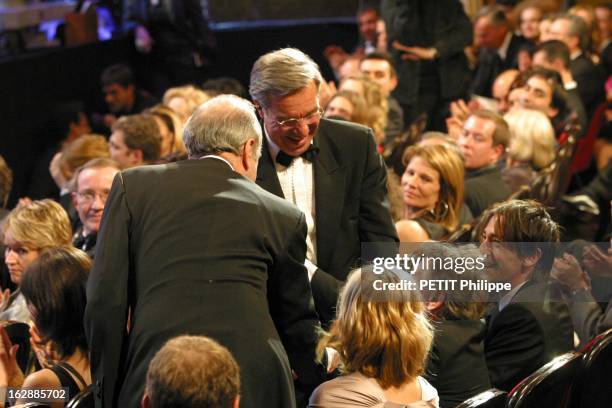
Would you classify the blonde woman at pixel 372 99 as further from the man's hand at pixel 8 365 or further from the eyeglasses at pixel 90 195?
the man's hand at pixel 8 365

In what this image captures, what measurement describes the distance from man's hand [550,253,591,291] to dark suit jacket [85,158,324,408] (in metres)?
1.37

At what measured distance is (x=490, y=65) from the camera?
31.2 ft

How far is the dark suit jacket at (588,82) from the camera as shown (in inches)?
328

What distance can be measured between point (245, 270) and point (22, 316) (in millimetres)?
1527

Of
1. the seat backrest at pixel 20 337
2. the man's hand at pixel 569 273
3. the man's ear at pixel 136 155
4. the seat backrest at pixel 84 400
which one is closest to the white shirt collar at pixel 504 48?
the man's ear at pixel 136 155

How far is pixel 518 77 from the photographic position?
24.3 ft

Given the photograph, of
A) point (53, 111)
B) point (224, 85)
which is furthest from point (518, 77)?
point (53, 111)

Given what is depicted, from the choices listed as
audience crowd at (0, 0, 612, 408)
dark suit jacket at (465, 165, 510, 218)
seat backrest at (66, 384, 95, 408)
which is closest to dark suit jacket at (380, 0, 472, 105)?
dark suit jacket at (465, 165, 510, 218)

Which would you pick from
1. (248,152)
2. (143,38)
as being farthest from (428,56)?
A: (248,152)

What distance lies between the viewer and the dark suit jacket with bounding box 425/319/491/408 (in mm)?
3004

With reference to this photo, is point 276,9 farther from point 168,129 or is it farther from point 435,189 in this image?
point 435,189

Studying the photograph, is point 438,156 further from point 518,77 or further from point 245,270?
point 518,77

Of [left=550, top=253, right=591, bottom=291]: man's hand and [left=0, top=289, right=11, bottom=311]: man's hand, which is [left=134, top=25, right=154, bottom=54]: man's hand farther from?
[left=550, top=253, right=591, bottom=291]: man's hand

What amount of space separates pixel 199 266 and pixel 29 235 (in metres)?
1.58
